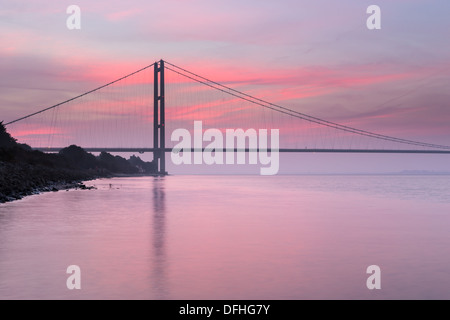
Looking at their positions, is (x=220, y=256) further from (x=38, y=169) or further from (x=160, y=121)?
(x=160, y=121)

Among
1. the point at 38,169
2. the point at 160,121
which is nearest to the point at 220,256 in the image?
the point at 38,169

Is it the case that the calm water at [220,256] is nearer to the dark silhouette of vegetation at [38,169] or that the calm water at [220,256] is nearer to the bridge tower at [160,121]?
the dark silhouette of vegetation at [38,169]

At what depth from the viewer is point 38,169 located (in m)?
50.0

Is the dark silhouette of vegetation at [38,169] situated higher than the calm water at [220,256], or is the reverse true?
the dark silhouette of vegetation at [38,169]

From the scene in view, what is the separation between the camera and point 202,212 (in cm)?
2553

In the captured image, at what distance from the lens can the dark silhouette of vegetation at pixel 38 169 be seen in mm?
32603

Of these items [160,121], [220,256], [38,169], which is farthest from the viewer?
[160,121]

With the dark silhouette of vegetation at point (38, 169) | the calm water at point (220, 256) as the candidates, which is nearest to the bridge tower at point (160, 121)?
the dark silhouette of vegetation at point (38, 169)

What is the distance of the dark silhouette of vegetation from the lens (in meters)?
32.6

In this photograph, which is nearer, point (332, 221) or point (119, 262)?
point (119, 262)

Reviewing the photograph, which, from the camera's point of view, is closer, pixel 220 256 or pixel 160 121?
pixel 220 256
